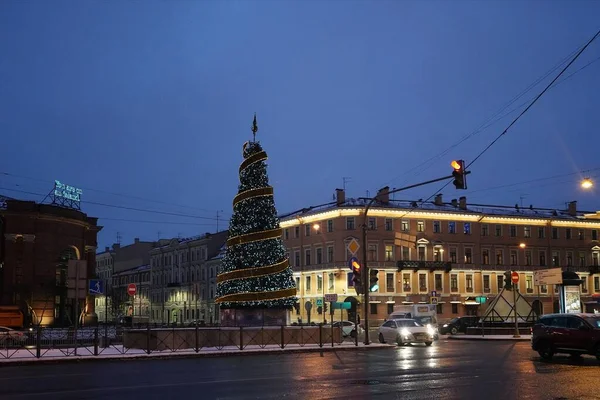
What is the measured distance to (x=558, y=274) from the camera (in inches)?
1789

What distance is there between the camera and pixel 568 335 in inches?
944

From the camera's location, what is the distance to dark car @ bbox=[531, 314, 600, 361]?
23.4m

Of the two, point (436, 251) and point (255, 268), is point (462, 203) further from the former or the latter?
point (255, 268)

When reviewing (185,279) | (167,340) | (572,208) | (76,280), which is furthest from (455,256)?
(76,280)

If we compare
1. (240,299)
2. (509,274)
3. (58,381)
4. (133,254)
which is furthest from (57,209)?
(133,254)

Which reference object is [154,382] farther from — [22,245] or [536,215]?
[536,215]

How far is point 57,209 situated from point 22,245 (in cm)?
461

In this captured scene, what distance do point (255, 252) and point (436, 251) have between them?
50.7m

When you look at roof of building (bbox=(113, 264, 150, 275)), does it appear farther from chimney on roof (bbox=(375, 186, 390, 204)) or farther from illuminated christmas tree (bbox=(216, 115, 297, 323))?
illuminated christmas tree (bbox=(216, 115, 297, 323))

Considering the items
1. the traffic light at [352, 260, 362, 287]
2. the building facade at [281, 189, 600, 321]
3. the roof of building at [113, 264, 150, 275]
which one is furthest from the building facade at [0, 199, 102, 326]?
the roof of building at [113, 264, 150, 275]

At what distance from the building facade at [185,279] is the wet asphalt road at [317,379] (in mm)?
77335

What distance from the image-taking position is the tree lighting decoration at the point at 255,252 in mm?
37219

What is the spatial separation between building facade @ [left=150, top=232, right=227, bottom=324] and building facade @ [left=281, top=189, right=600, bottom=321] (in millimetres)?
19832

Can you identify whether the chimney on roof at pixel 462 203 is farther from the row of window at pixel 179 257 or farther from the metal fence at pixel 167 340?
the metal fence at pixel 167 340
